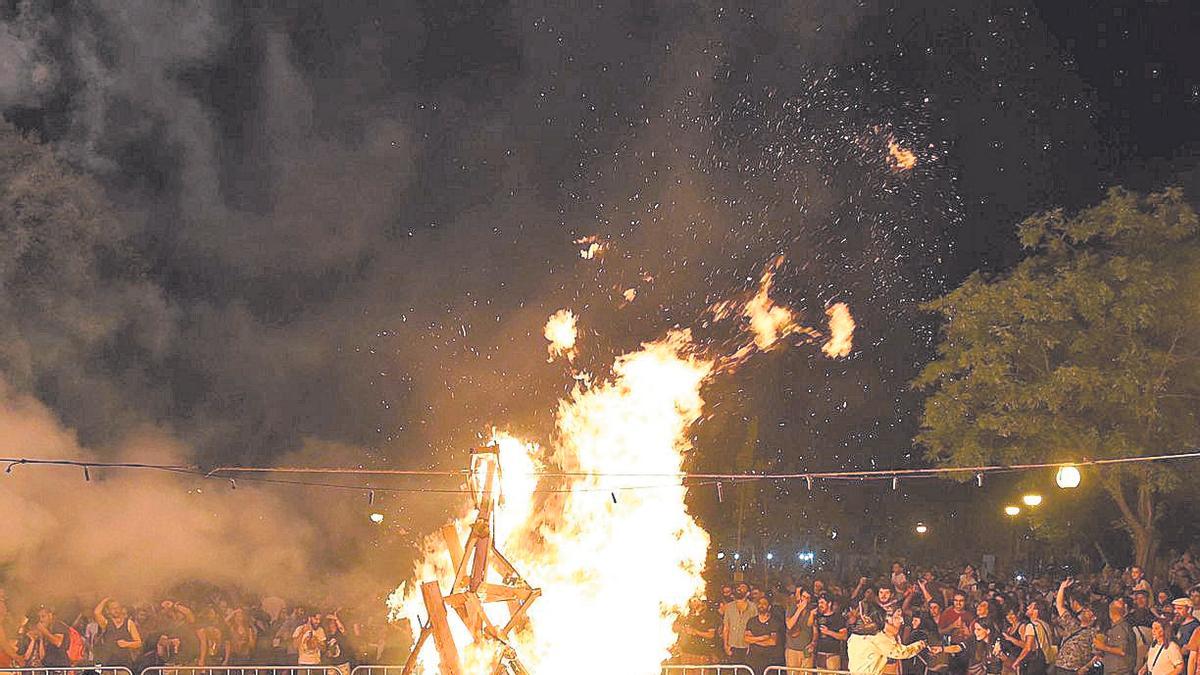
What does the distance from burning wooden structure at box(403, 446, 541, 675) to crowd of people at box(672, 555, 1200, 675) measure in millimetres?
3958

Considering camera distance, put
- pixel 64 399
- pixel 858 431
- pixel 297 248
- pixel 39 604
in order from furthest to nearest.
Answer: pixel 858 431 → pixel 297 248 → pixel 64 399 → pixel 39 604

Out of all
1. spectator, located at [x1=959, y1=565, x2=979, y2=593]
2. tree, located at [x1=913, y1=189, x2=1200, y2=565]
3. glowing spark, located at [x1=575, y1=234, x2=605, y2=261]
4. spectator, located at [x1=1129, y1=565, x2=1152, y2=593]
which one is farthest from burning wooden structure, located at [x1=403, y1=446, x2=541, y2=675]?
tree, located at [x1=913, y1=189, x2=1200, y2=565]

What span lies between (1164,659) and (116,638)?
10.1 metres

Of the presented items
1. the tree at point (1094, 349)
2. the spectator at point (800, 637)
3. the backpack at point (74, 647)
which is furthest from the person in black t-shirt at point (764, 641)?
the backpack at point (74, 647)

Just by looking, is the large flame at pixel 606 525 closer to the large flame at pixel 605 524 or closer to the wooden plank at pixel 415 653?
the large flame at pixel 605 524

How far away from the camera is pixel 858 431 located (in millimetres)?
32125

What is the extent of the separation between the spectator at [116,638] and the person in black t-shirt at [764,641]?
21.1 feet

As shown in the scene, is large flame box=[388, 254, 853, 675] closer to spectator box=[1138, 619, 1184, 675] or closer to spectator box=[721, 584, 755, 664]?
spectator box=[721, 584, 755, 664]

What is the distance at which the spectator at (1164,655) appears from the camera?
34.5ft

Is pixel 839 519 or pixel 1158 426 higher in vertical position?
pixel 839 519

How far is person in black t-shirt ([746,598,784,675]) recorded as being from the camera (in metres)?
13.9

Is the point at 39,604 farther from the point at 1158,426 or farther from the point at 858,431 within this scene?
the point at 858,431

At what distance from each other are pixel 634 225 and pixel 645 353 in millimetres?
3172

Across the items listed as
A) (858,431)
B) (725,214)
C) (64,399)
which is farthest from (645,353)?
(858,431)
